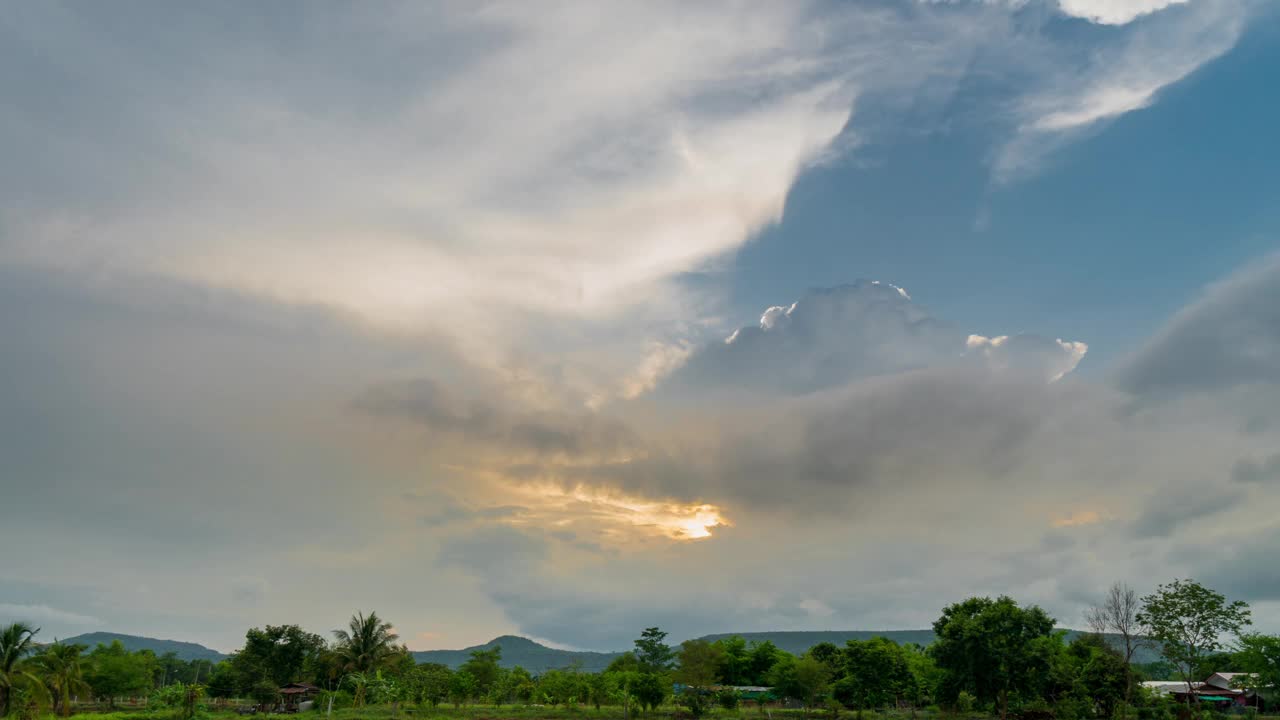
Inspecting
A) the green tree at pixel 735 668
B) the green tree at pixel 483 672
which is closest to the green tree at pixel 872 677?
the green tree at pixel 735 668

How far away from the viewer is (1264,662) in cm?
7338

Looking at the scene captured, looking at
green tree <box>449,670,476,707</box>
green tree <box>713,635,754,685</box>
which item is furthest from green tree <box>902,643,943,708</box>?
green tree <box>449,670,476,707</box>

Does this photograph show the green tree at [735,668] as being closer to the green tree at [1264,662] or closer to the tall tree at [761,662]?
the tall tree at [761,662]

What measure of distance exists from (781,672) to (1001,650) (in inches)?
1239

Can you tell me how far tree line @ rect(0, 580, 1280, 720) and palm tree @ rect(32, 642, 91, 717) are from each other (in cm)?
16

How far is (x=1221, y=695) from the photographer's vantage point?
89812mm

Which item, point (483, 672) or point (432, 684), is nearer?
point (432, 684)

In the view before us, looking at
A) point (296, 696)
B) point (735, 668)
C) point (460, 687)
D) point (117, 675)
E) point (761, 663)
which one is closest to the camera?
point (296, 696)

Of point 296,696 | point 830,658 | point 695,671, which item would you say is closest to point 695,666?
point 695,671

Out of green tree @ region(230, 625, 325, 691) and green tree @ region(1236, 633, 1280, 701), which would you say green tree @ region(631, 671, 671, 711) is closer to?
green tree @ region(230, 625, 325, 691)

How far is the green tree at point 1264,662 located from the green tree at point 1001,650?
2555cm

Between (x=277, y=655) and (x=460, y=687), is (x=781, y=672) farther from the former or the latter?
(x=277, y=655)

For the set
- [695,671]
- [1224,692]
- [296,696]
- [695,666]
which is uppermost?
[695,666]

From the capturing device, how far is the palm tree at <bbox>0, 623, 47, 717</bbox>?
186 ft
